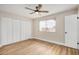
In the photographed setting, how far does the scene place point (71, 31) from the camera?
9.95ft

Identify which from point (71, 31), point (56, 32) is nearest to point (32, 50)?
point (56, 32)

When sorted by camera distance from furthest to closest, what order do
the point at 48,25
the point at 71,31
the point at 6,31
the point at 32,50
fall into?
the point at 48,25, the point at 6,31, the point at 71,31, the point at 32,50

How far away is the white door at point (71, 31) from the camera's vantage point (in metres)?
2.93

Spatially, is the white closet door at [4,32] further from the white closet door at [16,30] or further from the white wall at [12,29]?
the white closet door at [16,30]

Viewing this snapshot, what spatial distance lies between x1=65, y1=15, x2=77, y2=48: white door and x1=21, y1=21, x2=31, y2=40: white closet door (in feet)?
5.85

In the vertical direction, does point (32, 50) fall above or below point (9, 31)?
below

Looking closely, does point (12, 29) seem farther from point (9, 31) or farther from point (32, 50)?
point (32, 50)

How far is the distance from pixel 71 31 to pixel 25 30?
2164mm

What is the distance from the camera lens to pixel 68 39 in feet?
10.3

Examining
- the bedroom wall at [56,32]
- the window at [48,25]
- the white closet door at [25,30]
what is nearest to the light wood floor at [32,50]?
the white closet door at [25,30]

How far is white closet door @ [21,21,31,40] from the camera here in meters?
3.46

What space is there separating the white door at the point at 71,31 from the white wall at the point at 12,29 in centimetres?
174

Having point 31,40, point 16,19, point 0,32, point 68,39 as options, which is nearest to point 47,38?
point 31,40
